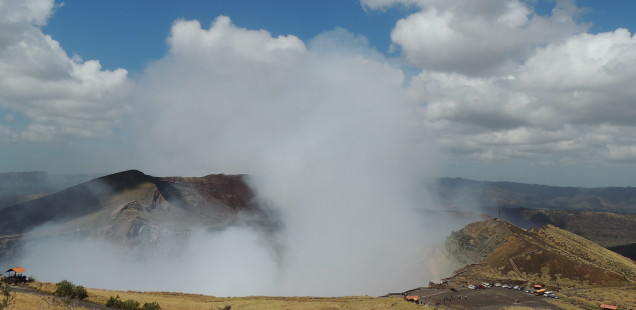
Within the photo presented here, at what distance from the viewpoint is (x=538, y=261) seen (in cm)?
14025

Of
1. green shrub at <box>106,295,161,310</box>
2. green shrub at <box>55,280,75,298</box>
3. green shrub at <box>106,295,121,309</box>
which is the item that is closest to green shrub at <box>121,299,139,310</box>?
green shrub at <box>106,295,161,310</box>

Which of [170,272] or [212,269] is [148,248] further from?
[212,269]

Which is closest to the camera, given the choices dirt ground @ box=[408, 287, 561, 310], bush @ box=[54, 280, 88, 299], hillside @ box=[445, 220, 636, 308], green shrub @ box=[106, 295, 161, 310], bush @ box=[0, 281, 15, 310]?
bush @ box=[0, 281, 15, 310]

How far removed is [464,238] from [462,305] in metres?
94.3

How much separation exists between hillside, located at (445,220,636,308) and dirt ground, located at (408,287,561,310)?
1091cm

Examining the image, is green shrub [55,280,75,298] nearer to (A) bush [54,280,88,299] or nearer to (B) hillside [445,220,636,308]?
(A) bush [54,280,88,299]

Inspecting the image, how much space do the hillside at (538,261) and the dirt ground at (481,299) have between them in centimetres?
1091

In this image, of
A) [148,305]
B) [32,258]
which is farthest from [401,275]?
[32,258]

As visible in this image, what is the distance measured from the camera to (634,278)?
427 feet

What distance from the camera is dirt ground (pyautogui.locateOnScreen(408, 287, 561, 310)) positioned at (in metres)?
90.0

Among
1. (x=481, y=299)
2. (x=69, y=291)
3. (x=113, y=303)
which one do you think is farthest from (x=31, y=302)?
(x=481, y=299)

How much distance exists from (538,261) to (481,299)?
5560 cm

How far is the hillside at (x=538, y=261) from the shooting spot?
121 metres

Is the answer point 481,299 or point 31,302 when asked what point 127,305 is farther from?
point 481,299
